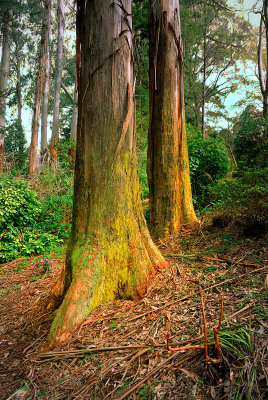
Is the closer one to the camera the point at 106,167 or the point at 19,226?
the point at 106,167

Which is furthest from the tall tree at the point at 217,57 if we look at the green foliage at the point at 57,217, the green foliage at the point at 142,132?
the green foliage at the point at 57,217

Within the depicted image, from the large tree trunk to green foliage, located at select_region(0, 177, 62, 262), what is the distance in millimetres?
3298

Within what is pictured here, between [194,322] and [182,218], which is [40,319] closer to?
[194,322]

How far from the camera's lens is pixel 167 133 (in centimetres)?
441

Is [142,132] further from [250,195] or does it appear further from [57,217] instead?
[250,195]

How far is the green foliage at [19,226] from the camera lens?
546 centimetres

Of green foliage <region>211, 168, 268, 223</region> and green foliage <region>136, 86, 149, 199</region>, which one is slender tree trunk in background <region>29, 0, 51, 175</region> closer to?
green foliage <region>136, 86, 149, 199</region>

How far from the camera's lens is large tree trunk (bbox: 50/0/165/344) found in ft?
8.19

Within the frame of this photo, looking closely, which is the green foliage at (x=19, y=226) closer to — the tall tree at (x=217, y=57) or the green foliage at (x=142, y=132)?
the green foliage at (x=142, y=132)

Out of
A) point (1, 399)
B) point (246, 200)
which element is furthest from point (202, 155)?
point (1, 399)

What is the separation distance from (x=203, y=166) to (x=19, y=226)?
501 centimetres

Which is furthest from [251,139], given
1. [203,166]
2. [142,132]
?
[142,132]

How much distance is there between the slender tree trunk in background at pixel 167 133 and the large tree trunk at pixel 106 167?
1790 mm

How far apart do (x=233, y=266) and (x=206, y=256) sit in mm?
430
